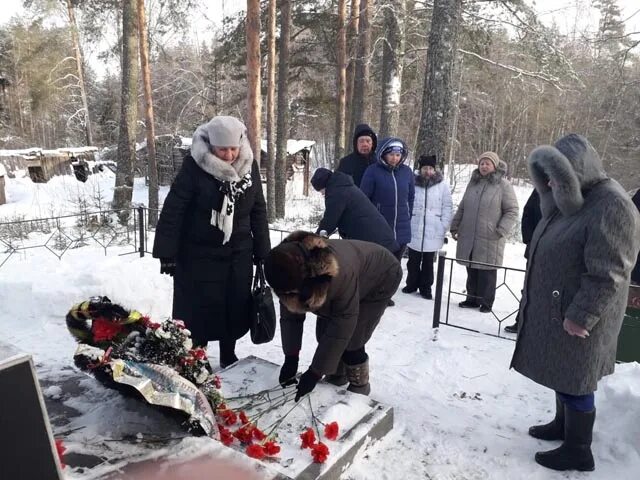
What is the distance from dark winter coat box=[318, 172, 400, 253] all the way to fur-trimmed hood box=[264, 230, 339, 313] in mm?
1744

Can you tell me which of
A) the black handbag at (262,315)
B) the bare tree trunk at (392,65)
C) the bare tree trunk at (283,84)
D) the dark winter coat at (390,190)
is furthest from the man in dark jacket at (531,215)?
the bare tree trunk at (283,84)

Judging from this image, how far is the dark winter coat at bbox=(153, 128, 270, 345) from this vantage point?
Answer: 2996 mm

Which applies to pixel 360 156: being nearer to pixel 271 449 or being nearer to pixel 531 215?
pixel 531 215

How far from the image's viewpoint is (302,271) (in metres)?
2.20

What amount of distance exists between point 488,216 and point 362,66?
7.89 metres

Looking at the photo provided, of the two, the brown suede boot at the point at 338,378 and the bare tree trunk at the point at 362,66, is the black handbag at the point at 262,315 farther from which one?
the bare tree trunk at the point at 362,66

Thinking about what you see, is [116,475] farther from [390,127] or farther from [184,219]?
[390,127]

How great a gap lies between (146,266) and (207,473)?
12.5 ft

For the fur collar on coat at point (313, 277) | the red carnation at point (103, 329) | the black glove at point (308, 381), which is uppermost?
the fur collar on coat at point (313, 277)

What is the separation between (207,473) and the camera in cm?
195

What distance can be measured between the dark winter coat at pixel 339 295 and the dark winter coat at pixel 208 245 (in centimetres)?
58

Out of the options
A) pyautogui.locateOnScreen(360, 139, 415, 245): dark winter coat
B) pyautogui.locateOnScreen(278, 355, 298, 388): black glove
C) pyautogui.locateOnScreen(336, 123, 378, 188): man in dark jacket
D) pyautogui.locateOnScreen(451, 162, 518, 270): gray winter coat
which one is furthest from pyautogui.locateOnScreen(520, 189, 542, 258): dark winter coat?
pyautogui.locateOnScreen(278, 355, 298, 388): black glove

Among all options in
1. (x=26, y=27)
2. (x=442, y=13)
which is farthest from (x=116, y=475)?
(x=26, y=27)

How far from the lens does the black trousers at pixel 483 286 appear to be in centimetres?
496
